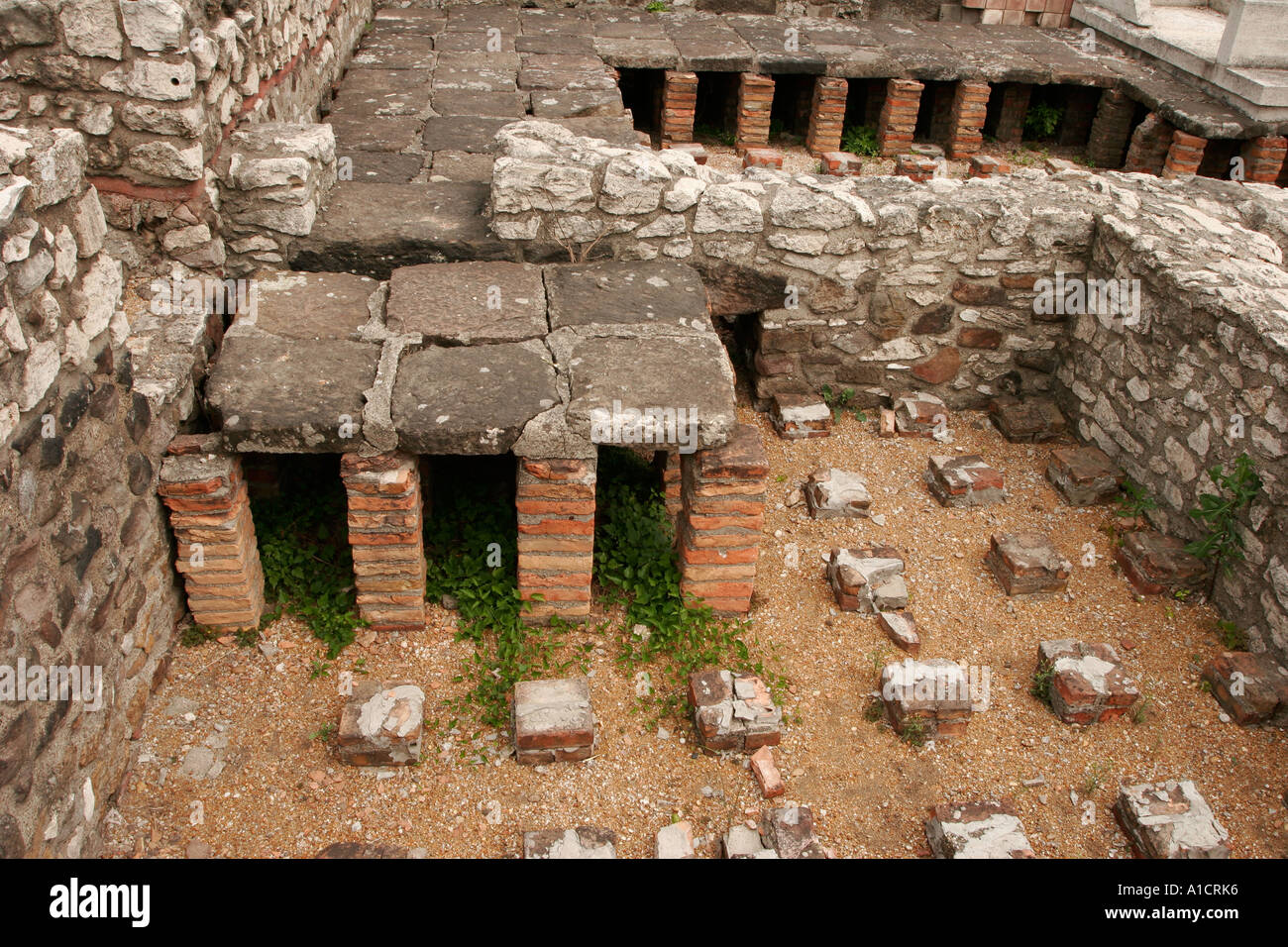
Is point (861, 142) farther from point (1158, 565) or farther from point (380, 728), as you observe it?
point (380, 728)

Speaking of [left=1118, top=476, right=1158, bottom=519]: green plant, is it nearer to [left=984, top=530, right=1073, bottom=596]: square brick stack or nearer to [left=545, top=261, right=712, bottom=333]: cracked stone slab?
[left=984, top=530, right=1073, bottom=596]: square brick stack

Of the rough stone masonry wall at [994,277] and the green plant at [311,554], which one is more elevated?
the rough stone masonry wall at [994,277]

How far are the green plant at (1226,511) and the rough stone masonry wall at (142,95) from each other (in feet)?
14.7

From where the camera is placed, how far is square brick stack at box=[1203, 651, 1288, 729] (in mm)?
3771

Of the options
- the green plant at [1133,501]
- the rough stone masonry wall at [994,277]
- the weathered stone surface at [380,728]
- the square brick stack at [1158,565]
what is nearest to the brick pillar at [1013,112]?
the rough stone masonry wall at [994,277]

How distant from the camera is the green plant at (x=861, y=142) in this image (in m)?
9.76

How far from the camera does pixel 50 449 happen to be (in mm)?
2906

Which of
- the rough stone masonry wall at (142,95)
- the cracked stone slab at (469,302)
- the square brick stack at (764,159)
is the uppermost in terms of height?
the rough stone masonry wall at (142,95)

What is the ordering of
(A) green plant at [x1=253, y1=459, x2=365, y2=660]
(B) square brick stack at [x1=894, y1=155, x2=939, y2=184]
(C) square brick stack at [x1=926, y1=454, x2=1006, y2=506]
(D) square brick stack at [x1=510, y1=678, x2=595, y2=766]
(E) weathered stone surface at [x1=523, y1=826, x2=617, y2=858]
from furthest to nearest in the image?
1. (B) square brick stack at [x1=894, y1=155, x2=939, y2=184]
2. (C) square brick stack at [x1=926, y1=454, x2=1006, y2=506]
3. (A) green plant at [x1=253, y1=459, x2=365, y2=660]
4. (D) square brick stack at [x1=510, y1=678, x2=595, y2=766]
5. (E) weathered stone surface at [x1=523, y1=826, x2=617, y2=858]

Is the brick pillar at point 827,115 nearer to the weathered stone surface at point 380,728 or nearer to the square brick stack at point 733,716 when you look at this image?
the square brick stack at point 733,716

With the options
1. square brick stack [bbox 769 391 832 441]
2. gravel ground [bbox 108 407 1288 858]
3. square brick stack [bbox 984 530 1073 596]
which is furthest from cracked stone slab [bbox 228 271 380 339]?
square brick stack [bbox 984 530 1073 596]

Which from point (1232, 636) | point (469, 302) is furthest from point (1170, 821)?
point (469, 302)

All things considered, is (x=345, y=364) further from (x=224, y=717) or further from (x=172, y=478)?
(x=224, y=717)

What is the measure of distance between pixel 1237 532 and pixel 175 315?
179 inches
